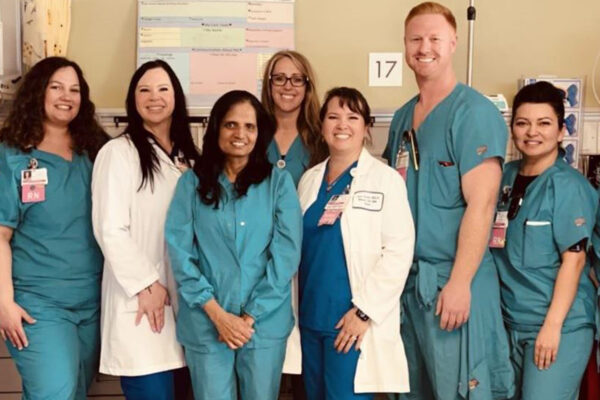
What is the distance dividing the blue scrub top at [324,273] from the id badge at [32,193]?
86 cm

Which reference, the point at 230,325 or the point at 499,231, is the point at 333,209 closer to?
the point at 230,325

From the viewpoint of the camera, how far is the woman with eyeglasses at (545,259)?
1859 mm

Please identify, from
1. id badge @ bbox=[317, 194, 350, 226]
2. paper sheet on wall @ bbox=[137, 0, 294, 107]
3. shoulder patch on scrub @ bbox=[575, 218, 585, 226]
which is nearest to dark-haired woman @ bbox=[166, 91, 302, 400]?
id badge @ bbox=[317, 194, 350, 226]

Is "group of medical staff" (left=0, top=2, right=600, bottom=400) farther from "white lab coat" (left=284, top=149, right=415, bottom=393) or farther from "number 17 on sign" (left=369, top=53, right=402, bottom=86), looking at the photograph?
"number 17 on sign" (left=369, top=53, right=402, bottom=86)

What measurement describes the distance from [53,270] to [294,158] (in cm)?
93

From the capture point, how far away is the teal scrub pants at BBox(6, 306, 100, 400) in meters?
1.84

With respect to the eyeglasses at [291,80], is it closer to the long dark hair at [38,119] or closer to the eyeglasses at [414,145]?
the eyeglasses at [414,145]

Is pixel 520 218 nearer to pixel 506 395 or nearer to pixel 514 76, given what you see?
pixel 506 395

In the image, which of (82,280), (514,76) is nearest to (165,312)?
(82,280)

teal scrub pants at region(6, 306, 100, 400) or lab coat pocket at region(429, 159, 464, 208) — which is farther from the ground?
lab coat pocket at region(429, 159, 464, 208)

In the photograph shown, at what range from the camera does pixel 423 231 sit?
1884 mm

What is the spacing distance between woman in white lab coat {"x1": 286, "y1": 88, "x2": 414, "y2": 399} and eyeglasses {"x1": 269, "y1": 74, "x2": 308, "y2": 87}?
0.42 m

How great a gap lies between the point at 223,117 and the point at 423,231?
2.40 feet

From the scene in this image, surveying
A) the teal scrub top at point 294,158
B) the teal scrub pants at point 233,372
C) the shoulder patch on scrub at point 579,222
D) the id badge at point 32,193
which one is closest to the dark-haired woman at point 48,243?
the id badge at point 32,193
